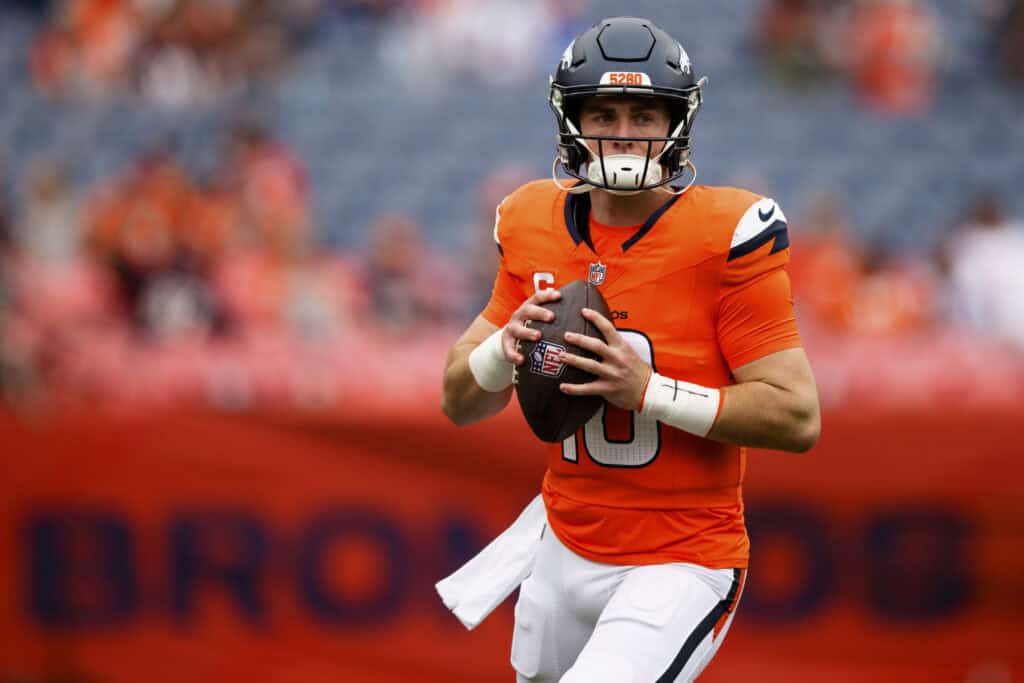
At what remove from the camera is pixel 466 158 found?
9.48 m

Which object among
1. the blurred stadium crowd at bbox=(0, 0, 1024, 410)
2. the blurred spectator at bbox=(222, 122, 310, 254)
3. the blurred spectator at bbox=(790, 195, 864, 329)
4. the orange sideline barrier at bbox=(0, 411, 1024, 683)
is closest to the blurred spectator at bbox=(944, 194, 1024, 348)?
the blurred stadium crowd at bbox=(0, 0, 1024, 410)

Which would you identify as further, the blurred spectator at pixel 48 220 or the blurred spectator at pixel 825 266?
the blurred spectator at pixel 48 220

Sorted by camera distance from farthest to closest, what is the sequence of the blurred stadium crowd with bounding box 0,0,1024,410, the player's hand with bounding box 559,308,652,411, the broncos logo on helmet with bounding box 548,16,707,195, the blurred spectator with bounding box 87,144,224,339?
1. the blurred stadium crowd with bounding box 0,0,1024,410
2. the blurred spectator with bounding box 87,144,224,339
3. the broncos logo on helmet with bounding box 548,16,707,195
4. the player's hand with bounding box 559,308,652,411

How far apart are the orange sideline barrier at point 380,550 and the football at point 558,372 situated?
2.60m

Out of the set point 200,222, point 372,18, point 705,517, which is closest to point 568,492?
point 705,517

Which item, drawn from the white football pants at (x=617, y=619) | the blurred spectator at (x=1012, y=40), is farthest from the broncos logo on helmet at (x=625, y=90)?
the blurred spectator at (x=1012, y=40)

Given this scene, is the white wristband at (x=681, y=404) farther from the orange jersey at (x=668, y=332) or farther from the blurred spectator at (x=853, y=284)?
the blurred spectator at (x=853, y=284)

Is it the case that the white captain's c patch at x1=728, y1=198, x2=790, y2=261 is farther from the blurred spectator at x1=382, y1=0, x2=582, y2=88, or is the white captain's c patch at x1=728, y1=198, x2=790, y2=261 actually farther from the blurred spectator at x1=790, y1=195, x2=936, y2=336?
the blurred spectator at x1=382, y1=0, x2=582, y2=88

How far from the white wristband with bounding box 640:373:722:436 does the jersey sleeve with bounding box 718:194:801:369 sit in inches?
5.4

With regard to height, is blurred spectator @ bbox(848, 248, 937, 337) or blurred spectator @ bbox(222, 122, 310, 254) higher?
blurred spectator @ bbox(222, 122, 310, 254)

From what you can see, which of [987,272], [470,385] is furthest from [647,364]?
[987,272]

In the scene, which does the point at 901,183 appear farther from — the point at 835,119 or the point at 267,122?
the point at 267,122

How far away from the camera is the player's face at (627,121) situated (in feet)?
8.48

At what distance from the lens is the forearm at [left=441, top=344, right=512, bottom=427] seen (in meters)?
2.85
